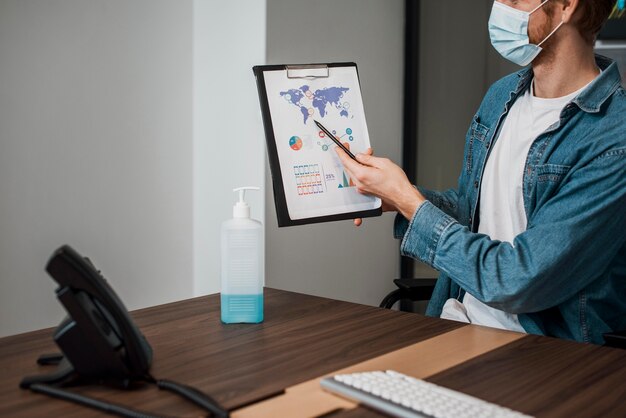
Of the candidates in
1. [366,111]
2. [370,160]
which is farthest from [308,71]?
[366,111]

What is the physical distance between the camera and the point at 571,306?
1.65m

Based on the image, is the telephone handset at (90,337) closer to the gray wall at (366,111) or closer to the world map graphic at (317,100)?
the world map graphic at (317,100)

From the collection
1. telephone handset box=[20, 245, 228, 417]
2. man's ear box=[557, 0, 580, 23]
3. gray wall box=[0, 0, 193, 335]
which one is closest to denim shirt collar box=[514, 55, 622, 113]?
man's ear box=[557, 0, 580, 23]

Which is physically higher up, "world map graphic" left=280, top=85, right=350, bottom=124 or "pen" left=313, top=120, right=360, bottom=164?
"world map graphic" left=280, top=85, right=350, bottom=124

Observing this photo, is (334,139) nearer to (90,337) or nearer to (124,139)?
(90,337)

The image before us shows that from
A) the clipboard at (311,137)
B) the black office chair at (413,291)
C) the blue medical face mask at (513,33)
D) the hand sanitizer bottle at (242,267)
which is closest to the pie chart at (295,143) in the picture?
the clipboard at (311,137)

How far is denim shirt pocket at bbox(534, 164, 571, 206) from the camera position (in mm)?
1697

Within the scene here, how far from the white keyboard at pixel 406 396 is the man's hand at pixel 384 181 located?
0.60 meters

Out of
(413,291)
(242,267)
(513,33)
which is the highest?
(513,33)

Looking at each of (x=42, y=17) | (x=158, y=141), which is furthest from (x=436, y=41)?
(x=42, y=17)

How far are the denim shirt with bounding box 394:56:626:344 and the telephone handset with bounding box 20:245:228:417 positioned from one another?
71 cm

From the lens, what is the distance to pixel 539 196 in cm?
173

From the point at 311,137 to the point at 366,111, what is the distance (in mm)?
1631

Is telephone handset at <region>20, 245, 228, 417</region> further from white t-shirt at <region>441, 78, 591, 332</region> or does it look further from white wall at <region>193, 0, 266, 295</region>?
white wall at <region>193, 0, 266, 295</region>
